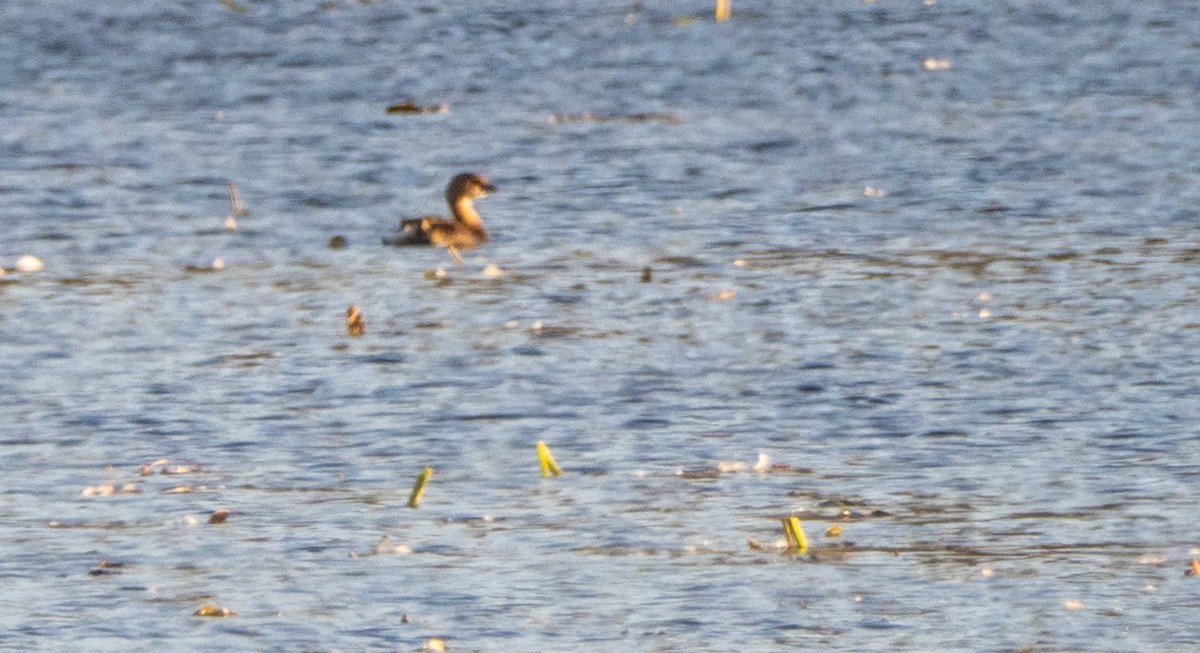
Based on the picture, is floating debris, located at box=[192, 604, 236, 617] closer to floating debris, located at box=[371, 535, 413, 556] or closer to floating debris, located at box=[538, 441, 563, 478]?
floating debris, located at box=[371, 535, 413, 556]

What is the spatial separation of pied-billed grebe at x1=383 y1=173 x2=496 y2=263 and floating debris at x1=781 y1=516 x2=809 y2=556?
511 cm

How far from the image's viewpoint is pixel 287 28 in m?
19.5

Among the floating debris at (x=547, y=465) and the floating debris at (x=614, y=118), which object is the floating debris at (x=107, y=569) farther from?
the floating debris at (x=614, y=118)

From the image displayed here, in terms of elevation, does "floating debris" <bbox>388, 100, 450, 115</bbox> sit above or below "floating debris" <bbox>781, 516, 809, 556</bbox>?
above

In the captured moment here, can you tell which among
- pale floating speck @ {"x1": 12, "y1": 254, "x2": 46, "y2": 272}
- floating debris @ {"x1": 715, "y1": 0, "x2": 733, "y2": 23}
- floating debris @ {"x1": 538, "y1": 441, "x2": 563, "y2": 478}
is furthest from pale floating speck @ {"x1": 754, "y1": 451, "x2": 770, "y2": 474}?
floating debris @ {"x1": 715, "y1": 0, "x2": 733, "y2": 23}

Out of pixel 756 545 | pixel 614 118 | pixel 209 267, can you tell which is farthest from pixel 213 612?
pixel 614 118

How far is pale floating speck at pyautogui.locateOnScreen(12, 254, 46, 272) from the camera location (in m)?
11.8

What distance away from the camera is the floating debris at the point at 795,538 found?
718 cm

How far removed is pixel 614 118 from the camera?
15.5 m

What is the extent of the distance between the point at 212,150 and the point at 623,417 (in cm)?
638

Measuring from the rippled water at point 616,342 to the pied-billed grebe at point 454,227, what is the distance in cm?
10

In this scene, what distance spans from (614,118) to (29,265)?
4.59 m

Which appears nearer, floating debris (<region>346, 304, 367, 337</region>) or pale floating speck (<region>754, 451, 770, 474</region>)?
pale floating speck (<region>754, 451, 770, 474</region>)

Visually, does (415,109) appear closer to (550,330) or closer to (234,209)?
(234,209)
